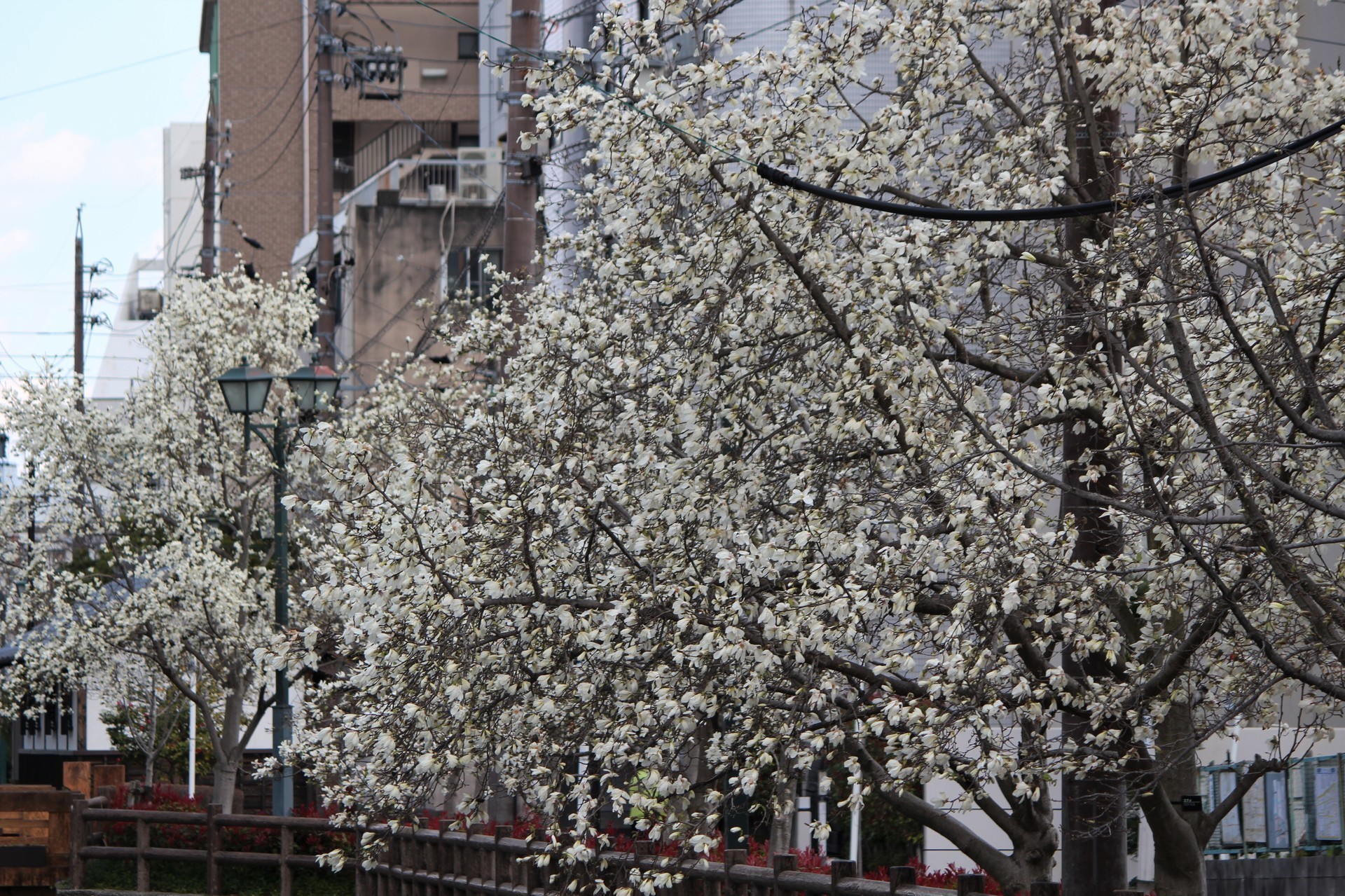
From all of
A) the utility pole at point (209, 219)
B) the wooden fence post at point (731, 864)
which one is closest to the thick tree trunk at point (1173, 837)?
the wooden fence post at point (731, 864)

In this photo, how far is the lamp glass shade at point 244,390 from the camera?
790 inches

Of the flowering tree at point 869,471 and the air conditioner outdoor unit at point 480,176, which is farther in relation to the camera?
the air conditioner outdoor unit at point 480,176

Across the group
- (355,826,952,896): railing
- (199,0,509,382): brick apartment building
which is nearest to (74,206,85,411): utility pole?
(199,0,509,382): brick apartment building

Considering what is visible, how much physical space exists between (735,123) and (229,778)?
744 inches

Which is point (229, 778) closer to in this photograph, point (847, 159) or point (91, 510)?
point (91, 510)

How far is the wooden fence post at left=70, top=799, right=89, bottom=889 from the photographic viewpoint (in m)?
22.5

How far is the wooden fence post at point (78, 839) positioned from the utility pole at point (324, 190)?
9.34 metres

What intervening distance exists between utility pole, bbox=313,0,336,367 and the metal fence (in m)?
17.2

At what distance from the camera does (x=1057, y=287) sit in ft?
37.4

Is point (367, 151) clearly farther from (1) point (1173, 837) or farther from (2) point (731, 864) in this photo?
(1) point (1173, 837)

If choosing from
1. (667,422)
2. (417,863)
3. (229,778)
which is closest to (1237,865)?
(417,863)

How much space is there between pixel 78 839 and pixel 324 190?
1250cm

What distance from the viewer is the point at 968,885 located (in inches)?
347

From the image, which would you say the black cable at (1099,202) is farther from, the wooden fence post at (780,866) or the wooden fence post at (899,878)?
the wooden fence post at (780,866)
